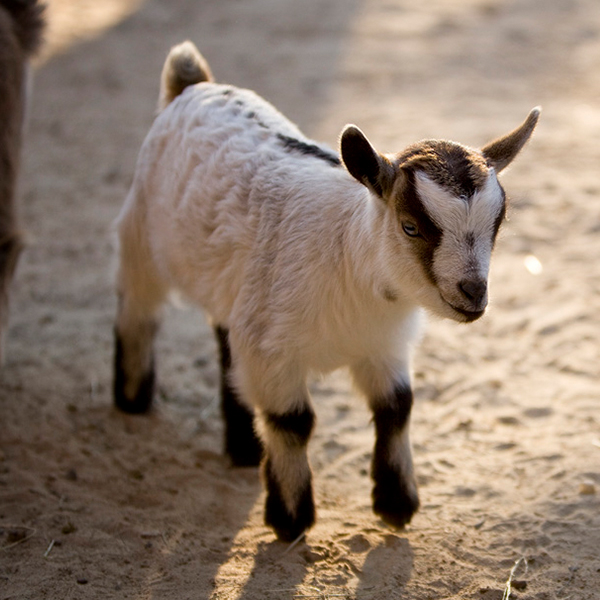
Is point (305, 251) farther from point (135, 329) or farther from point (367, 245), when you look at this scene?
point (135, 329)

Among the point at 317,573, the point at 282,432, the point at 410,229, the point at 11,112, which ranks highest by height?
the point at 410,229

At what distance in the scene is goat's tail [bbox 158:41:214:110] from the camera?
496 cm

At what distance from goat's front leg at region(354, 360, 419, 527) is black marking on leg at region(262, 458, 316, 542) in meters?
0.34

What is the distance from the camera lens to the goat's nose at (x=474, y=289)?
130 inches

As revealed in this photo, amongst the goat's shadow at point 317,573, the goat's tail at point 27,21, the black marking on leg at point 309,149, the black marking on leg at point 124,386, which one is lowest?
the black marking on leg at point 124,386

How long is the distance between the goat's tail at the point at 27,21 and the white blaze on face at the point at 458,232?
11.1 feet

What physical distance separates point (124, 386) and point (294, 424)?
1.74 m

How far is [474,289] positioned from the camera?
329 cm

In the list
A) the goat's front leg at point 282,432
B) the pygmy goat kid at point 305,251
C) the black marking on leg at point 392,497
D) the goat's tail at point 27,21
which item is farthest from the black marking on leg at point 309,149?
the goat's tail at point 27,21

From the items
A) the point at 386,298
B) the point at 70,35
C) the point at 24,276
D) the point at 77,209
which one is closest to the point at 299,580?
the point at 386,298

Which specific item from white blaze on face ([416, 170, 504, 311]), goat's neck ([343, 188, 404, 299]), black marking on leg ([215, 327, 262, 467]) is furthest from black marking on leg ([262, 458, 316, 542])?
white blaze on face ([416, 170, 504, 311])

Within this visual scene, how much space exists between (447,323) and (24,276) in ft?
10.9

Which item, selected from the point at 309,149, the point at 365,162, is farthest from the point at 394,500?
the point at 309,149

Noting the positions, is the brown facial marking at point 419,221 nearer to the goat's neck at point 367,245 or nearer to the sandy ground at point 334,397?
the goat's neck at point 367,245
